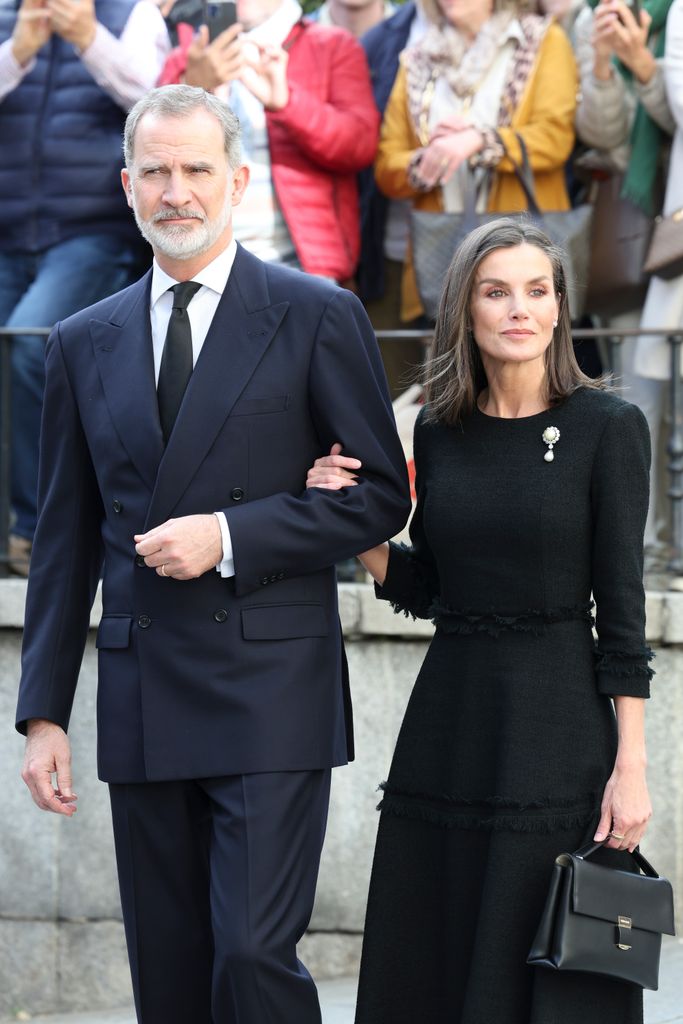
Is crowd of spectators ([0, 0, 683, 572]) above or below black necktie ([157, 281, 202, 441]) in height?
above

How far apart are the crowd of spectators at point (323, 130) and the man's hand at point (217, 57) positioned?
0.10ft

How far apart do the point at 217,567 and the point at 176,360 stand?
47cm

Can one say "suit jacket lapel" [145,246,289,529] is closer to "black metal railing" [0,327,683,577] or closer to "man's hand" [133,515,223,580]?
"man's hand" [133,515,223,580]

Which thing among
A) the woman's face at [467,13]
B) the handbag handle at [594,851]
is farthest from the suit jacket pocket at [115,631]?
the woman's face at [467,13]

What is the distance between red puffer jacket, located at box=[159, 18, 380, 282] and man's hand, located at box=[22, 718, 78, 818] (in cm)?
245

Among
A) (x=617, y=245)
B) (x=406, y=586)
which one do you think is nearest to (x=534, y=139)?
(x=617, y=245)

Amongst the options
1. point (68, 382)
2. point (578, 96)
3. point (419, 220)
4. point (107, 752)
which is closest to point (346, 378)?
point (68, 382)

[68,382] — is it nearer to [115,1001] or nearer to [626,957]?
[626,957]

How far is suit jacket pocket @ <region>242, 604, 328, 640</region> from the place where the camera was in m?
3.30

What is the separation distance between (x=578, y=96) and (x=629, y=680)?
3.12 meters

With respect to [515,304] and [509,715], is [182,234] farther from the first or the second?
[509,715]

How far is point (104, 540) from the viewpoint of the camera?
3.54 metres

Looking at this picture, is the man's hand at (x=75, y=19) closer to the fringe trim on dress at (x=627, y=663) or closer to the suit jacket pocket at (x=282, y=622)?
the suit jacket pocket at (x=282, y=622)

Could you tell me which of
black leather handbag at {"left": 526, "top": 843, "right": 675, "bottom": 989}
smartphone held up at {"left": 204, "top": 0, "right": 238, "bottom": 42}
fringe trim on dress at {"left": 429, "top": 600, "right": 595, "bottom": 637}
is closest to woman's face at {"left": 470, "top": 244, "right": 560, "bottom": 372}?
fringe trim on dress at {"left": 429, "top": 600, "right": 595, "bottom": 637}
